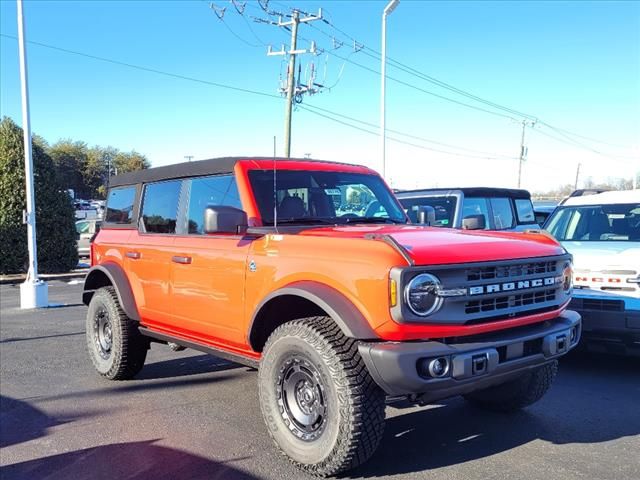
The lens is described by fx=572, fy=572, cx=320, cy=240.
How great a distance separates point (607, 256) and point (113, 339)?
5.06 meters

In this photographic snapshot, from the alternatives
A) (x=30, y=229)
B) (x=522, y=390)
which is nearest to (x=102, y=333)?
(x=522, y=390)

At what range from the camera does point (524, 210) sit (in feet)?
33.3

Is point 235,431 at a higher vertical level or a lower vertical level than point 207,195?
lower

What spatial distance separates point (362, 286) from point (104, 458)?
85.6 inches

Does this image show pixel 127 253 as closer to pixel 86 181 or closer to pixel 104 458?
pixel 104 458

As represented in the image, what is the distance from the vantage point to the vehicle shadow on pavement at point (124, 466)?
3.59 meters

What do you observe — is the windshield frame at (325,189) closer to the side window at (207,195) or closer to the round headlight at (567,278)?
the side window at (207,195)

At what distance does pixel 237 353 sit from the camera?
4297 millimetres

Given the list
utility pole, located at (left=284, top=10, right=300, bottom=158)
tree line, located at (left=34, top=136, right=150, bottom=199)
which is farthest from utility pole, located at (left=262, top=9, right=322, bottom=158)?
tree line, located at (left=34, top=136, right=150, bottom=199)

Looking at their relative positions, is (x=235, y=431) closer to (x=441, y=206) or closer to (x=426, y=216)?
(x=426, y=216)

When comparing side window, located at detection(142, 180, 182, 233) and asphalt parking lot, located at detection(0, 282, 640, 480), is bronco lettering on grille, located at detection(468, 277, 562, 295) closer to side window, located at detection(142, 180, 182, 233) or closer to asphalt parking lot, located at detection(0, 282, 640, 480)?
asphalt parking lot, located at detection(0, 282, 640, 480)

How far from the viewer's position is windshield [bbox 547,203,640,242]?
21.8 ft

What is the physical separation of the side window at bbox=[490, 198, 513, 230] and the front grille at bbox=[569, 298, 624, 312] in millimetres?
3711

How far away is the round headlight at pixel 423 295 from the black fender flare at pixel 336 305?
0.28m
